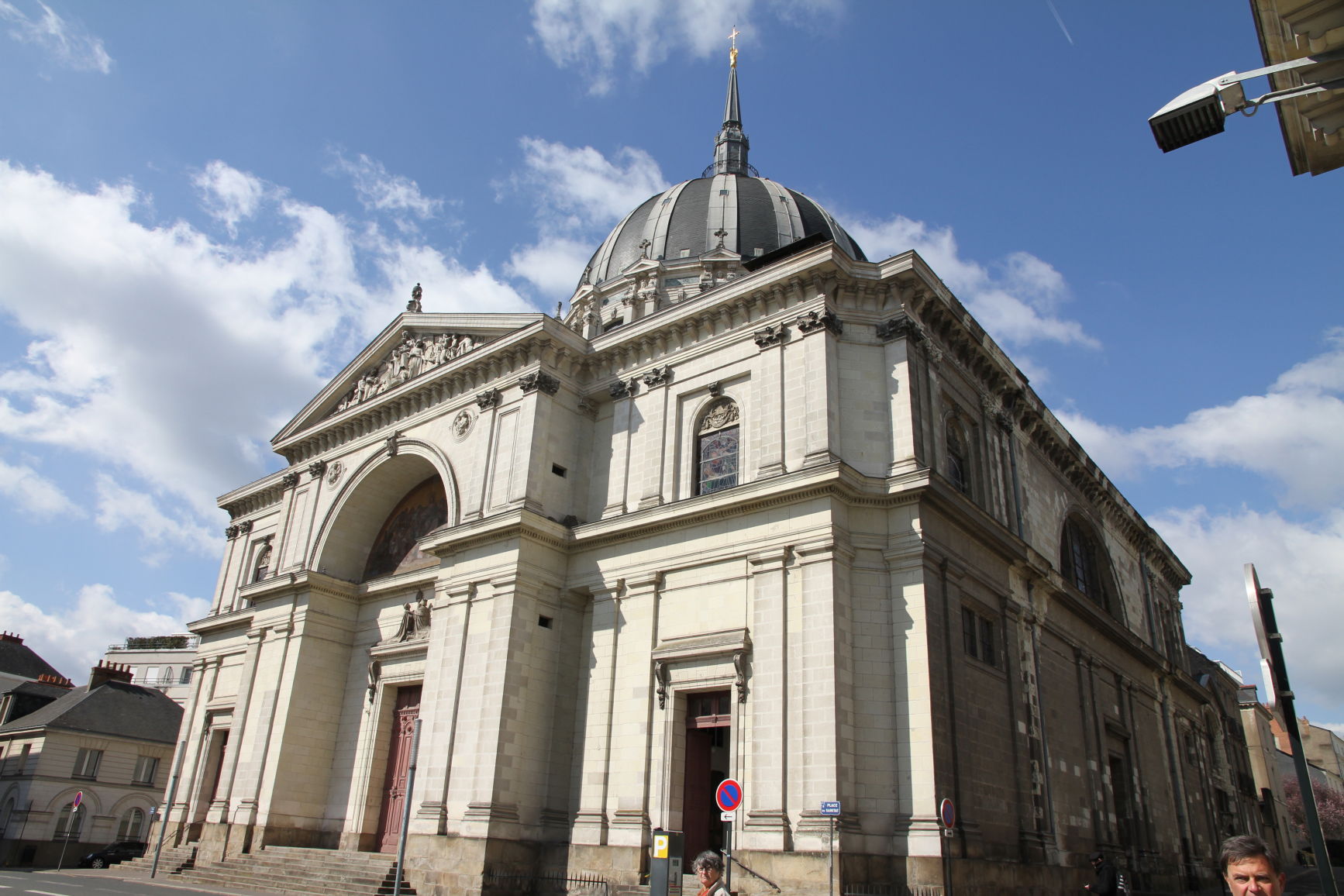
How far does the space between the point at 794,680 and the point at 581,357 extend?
11258 millimetres

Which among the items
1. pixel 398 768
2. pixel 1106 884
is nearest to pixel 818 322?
pixel 1106 884

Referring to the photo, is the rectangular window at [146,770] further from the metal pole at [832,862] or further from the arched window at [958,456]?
the arched window at [958,456]

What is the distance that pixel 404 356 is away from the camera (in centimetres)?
3011

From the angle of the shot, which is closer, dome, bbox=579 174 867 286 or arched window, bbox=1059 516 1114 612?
arched window, bbox=1059 516 1114 612

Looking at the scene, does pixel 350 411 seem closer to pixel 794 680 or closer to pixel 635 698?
pixel 635 698

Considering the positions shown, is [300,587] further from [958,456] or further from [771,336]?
[958,456]

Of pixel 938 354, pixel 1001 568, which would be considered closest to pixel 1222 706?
pixel 1001 568

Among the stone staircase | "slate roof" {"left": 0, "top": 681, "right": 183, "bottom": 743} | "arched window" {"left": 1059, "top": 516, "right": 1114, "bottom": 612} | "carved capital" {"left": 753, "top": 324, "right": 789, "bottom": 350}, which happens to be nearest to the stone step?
the stone staircase

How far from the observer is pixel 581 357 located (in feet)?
85.3

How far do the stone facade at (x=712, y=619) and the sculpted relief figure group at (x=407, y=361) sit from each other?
26cm

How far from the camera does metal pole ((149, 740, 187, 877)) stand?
26.9 m

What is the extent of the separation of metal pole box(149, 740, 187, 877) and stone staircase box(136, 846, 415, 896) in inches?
34.9

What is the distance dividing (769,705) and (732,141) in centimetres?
3803

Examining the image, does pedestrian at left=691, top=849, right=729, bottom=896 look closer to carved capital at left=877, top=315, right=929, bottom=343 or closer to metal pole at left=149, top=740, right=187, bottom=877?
carved capital at left=877, top=315, right=929, bottom=343
